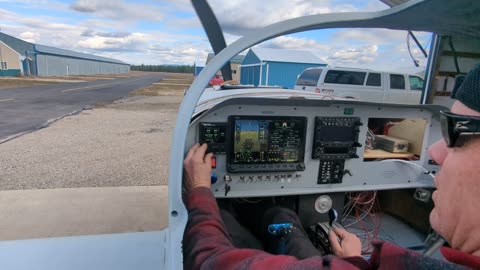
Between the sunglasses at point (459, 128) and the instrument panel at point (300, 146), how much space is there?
3.63 ft

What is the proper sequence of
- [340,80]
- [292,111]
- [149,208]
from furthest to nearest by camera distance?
1. [340,80]
2. [149,208]
3. [292,111]

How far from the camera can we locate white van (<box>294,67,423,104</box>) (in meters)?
9.94

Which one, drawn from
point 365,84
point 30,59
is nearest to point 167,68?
point 30,59

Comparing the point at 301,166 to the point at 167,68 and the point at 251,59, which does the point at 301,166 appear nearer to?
the point at 251,59

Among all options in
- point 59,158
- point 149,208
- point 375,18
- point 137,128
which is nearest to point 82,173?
point 59,158

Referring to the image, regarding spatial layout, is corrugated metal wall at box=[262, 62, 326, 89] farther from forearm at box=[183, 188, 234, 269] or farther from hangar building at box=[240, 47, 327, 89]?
forearm at box=[183, 188, 234, 269]

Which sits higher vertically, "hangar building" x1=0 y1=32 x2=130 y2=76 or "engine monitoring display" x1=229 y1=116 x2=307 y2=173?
"hangar building" x1=0 y1=32 x2=130 y2=76

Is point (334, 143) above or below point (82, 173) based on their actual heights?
above

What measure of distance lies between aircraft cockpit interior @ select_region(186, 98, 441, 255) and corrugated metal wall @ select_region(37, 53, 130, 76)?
A: 153 feet

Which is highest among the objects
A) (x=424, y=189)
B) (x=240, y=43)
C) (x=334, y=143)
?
(x=240, y=43)

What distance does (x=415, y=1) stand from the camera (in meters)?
0.98

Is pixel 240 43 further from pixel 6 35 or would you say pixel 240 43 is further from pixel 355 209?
pixel 6 35

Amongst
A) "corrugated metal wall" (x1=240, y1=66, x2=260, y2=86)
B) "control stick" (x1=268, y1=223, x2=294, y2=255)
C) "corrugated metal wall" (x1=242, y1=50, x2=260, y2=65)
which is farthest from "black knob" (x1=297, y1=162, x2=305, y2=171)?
"corrugated metal wall" (x1=242, y1=50, x2=260, y2=65)

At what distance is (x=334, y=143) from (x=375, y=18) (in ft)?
3.30
